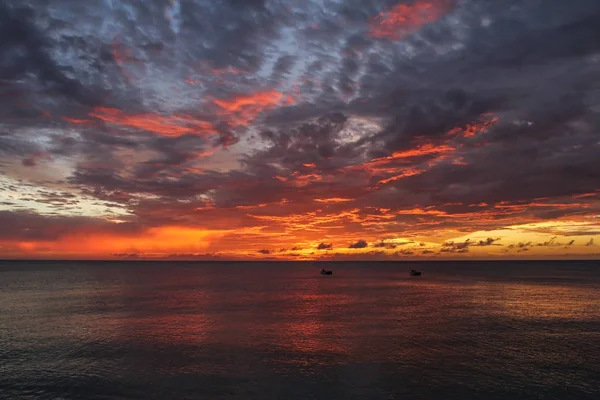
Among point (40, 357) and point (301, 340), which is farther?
point (301, 340)

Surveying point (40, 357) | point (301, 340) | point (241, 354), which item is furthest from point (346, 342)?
point (40, 357)

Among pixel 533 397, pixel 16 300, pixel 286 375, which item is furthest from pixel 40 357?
pixel 16 300

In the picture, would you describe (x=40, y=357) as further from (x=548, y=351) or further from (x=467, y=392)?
(x=548, y=351)

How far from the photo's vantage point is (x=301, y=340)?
2125 inches

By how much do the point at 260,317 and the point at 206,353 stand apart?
25950 mm

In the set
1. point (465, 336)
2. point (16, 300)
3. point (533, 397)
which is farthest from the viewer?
point (16, 300)

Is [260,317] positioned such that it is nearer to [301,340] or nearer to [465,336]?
[301,340]

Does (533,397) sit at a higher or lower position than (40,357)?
lower

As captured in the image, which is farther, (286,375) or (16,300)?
(16,300)

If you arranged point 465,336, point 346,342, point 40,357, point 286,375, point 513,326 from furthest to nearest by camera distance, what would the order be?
point 513,326 → point 465,336 → point 346,342 → point 40,357 → point 286,375

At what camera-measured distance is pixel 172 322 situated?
2645 inches

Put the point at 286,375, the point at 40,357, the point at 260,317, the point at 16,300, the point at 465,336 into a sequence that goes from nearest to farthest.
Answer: the point at 286,375
the point at 40,357
the point at 465,336
the point at 260,317
the point at 16,300

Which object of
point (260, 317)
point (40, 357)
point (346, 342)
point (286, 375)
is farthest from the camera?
point (260, 317)

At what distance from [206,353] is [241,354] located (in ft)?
13.6
